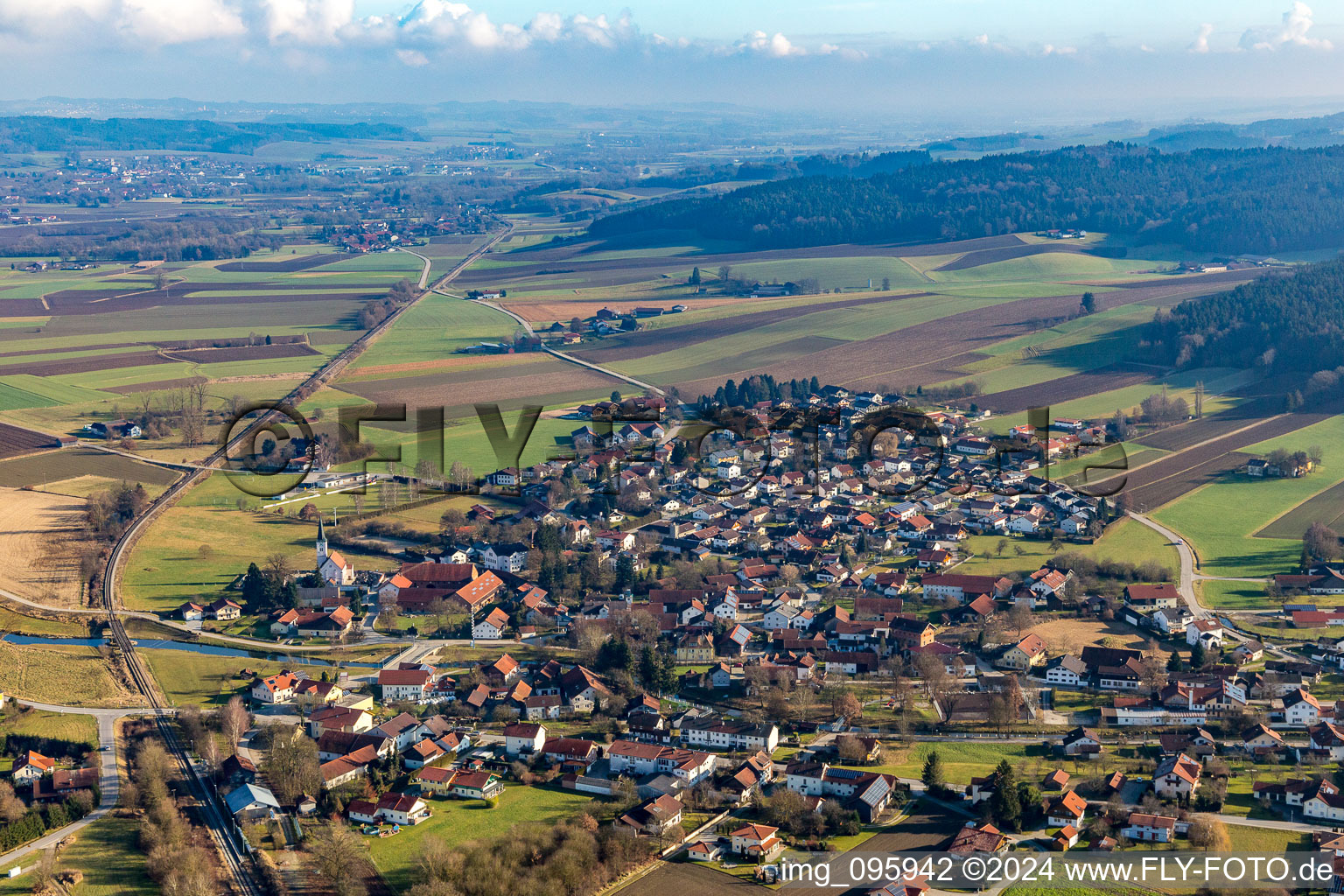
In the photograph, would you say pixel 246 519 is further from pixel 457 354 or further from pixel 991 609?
pixel 457 354

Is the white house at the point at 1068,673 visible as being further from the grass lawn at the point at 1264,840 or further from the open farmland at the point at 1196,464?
the open farmland at the point at 1196,464

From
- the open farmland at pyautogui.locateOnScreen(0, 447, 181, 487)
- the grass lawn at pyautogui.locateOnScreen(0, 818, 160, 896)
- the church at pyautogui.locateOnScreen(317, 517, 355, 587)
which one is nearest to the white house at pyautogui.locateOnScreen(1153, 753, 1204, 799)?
the grass lawn at pyautogui.locateOnScreen(0, 818, 160, 896)

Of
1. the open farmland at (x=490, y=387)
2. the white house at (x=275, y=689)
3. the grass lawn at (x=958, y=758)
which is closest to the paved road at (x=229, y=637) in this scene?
the white house at (x=275, y=689)

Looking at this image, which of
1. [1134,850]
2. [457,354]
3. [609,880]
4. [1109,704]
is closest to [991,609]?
[1109,704]

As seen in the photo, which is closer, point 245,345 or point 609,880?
point 609,880

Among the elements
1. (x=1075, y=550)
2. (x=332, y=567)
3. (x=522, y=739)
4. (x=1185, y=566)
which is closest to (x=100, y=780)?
(x=522, y=739)

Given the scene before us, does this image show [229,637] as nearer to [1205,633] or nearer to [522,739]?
[522,739]
